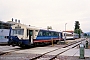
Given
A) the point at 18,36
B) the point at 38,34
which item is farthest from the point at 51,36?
the point at 18,36

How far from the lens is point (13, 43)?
25.3 meters

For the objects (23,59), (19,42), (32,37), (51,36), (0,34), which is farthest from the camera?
(0,34)

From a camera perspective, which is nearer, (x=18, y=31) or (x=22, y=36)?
(x=22, y=36)

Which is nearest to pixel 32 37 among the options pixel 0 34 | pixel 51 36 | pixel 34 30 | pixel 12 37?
pixel 34 30

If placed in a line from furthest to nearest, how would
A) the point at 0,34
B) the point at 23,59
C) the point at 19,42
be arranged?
Answer: the point at 0,34 → the point at 19,42 → the point at 23,59

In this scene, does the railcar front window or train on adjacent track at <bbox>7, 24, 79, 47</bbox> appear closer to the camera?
train on adjacent track at <bbox>7, 24, 79, 47</bbox>

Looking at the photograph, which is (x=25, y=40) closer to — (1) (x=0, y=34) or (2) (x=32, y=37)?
(2) (x=32, y=37)

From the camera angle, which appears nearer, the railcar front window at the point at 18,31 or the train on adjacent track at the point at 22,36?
the train on adjacent track at the point at 22,36

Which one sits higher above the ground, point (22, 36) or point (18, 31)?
point (18, 31)

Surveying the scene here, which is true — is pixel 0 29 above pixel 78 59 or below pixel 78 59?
above

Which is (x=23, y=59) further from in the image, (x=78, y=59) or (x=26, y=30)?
(x=26, y=30)

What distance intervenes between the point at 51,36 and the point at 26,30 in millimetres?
11665

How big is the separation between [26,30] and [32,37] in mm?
1868

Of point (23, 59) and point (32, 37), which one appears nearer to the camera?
point (23, 59)
